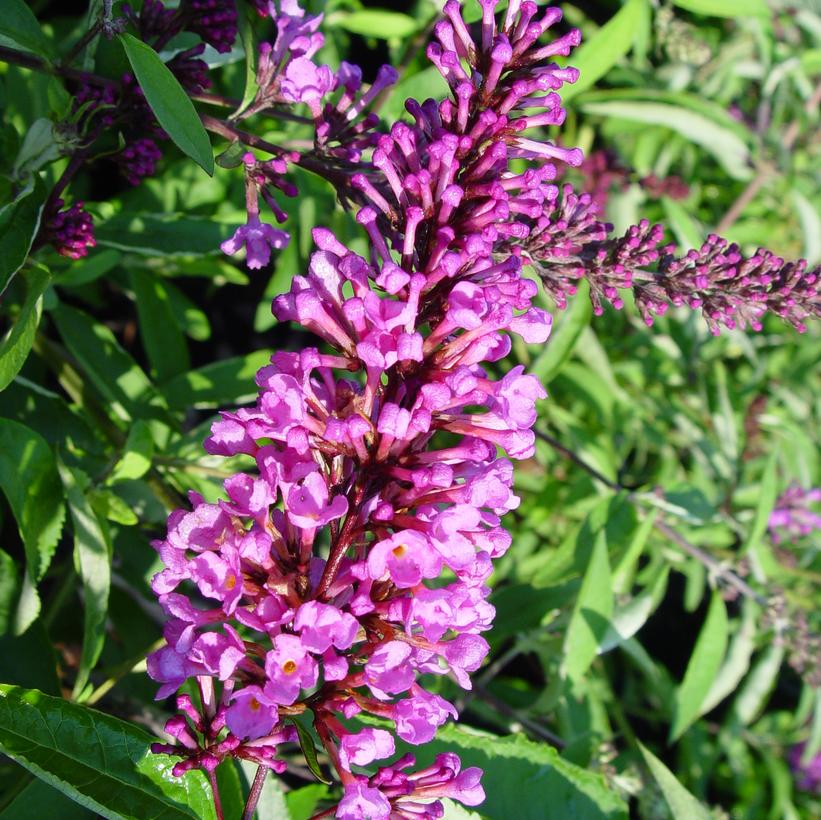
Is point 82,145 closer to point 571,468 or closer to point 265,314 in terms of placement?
point 265,314

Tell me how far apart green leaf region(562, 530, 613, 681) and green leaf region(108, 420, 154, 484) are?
113 centimetres

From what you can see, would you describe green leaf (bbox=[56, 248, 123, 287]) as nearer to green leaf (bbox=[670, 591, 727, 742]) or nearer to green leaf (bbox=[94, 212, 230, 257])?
green leaf (bbox=[94, 212, 230, 257])

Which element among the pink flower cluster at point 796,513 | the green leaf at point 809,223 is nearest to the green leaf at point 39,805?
the pink flower cluster at point 796,513

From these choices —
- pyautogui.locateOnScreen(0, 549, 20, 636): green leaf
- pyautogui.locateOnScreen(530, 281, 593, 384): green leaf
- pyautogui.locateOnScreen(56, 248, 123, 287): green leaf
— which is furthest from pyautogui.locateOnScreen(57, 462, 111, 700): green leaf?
pyautogui.locateOnScreen(530, 281, 593, 384): green leaf

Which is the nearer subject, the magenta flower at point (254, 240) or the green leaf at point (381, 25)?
the magenta flower at point (254, 240)

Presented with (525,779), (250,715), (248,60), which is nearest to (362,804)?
(250,715)

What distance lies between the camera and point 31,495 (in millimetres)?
1571

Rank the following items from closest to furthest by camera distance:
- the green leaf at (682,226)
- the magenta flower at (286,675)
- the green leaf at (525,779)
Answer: the magenta flower at (286,675) < the green leaf at (525,779) < the green leaf at (682,226)

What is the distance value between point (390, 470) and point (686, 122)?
2.39 meters

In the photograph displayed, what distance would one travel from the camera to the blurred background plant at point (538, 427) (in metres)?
1.55

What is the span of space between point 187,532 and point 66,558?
136 cm

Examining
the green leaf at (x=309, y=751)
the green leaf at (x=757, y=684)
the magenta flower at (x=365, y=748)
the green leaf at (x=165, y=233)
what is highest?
the green leaf at (x=165, y=233)

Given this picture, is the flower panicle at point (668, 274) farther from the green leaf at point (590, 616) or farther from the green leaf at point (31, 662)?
the green leaf at point (31, 662)

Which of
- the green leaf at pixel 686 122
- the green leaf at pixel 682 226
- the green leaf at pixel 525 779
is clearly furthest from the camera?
the green leaf at pixel 682 226
